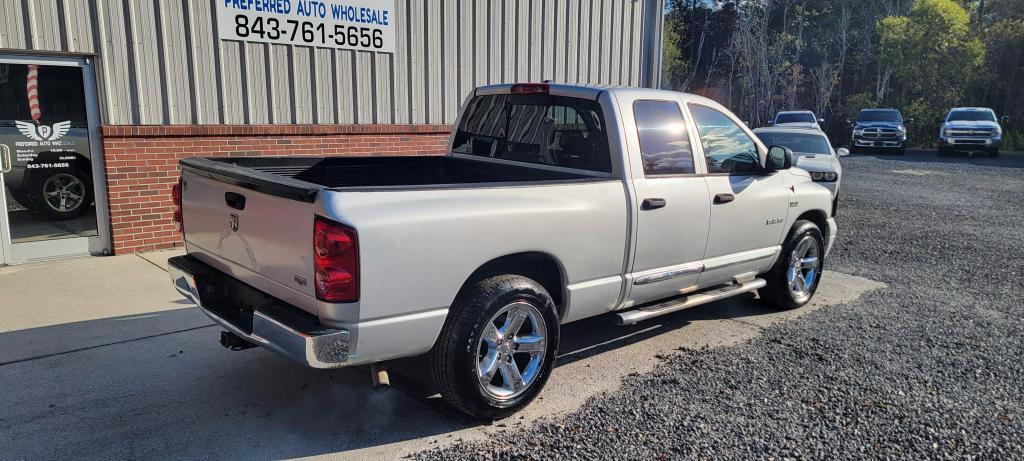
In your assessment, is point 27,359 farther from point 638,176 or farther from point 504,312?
point 638,176

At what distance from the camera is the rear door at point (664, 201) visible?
4.59 metres

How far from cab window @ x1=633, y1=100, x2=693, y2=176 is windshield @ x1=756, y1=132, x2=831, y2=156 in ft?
25.7

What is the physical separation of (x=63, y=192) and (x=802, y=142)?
11006 millimetres

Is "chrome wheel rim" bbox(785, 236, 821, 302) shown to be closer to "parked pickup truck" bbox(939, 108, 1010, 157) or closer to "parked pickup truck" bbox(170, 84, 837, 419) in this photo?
"parked pickup truck" bbox(170, 84, 837, 419)

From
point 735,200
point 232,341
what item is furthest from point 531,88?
point 232,341

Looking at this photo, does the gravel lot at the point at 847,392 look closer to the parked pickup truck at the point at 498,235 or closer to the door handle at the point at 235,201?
the parked pickup truck at the point at 498,235

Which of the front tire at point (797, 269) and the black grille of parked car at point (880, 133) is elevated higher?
the black grille of parked car at point (880, 133)

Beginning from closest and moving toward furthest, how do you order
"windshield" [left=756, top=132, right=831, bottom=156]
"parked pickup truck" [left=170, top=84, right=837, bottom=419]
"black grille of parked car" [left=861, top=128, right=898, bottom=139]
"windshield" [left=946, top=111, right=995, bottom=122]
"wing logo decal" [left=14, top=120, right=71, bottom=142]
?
"parked pickup truck" [left=170, top=84, right=837, bottom=419]
"wing logo decal" [left=14, top=120, right=71, bottom=142]
"windshield" [left=756, top=132, right=831, bottom=156]
"windshield" [left=946, top=111, right=995, bottom=122]
"black grille of parked car" [left=861, top=128, right=898, bottom=139]

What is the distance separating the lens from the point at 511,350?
13.1 feet

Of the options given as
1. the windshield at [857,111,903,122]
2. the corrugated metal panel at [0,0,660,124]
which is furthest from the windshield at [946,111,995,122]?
the corrugated metal panel at [0,0,660,124]

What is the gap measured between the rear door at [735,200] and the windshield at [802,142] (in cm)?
691

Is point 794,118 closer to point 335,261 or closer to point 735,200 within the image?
point 735,200

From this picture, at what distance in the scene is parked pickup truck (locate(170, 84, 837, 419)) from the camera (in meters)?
3.34

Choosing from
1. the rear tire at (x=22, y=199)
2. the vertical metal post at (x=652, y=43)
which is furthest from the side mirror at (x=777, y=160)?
the vertical metal post at (x=652, y=43)
